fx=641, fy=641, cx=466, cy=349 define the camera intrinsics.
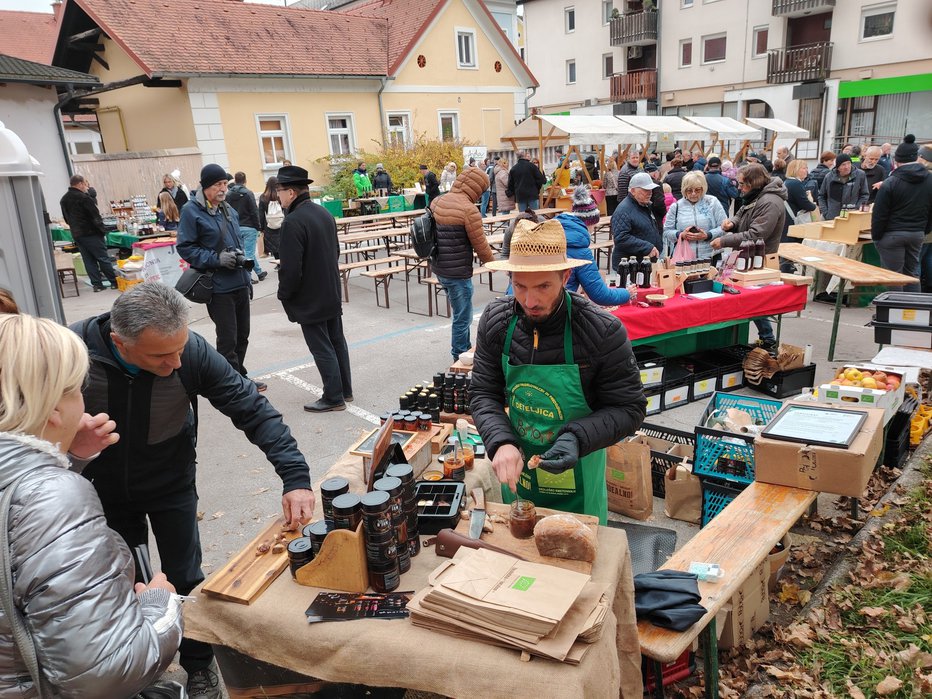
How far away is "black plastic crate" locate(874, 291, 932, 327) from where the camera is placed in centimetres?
566

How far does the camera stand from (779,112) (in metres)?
27.7

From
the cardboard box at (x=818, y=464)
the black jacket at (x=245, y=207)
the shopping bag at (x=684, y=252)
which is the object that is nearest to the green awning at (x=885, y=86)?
the shopping bag at (x=684, y=252)

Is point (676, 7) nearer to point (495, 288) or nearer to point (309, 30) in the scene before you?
point (309, 30)

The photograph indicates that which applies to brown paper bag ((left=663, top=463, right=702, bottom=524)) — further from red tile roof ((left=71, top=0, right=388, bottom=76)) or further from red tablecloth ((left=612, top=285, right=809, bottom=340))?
red tile roof ((left=71, top=0, right=388, bottom=76))

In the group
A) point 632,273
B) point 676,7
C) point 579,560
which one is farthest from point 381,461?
point 676,7

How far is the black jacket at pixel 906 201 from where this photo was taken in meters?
7.54

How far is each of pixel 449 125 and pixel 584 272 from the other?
20.9 meters

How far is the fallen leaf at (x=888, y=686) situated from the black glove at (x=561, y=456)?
6.26 ft

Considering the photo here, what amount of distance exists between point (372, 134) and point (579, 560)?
21.8m

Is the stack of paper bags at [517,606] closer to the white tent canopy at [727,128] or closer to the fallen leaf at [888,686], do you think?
the fallen leaf at [888,686]

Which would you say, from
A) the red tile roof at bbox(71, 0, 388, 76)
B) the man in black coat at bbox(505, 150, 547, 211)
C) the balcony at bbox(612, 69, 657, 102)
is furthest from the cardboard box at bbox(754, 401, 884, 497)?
the balcony at bbox(612, 69, 657, 102)

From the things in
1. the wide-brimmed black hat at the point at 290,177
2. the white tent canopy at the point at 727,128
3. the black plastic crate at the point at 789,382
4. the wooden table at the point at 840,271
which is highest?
the white tent canopy at the point at 727,128

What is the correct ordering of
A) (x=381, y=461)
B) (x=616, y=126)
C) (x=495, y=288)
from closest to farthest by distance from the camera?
(x=381, y=461), (x=495, y=288), (x=616, y=126)

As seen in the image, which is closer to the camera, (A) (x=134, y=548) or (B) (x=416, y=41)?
(A) (x=134, y=548)
